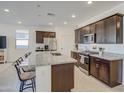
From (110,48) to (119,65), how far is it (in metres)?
0.96

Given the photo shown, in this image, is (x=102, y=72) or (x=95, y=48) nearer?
(x=102, y=72)

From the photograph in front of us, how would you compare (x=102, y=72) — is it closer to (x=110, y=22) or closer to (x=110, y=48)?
(x=110, y=48)

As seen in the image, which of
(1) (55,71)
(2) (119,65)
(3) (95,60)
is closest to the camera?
(1) (55,71)

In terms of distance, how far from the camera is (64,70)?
9.57 ft

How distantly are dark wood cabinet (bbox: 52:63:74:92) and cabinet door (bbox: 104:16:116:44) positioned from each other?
70.7 inches

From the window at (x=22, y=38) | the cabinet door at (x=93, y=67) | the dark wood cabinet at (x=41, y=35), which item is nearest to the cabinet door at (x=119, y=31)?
the cabinet door at (x=93, y=67)

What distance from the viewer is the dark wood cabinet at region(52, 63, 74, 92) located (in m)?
2.77

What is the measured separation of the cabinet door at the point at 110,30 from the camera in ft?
12.0

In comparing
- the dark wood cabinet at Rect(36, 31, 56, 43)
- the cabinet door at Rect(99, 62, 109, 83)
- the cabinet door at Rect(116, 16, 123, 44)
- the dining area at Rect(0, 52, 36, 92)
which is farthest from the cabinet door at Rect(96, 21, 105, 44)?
the dark wood cabinet at Rect(36, 31, 56, 43)

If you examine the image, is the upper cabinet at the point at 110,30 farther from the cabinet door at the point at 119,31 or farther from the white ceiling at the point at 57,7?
the white ceiling at the point at 57,7

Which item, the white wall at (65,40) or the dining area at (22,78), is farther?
the white wall at (65,40)

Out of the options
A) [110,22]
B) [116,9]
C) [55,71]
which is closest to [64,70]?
[55,71]

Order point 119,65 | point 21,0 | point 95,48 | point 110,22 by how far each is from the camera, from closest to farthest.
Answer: point 21,0 < point 119,65 < point 110,22 < point 95,48

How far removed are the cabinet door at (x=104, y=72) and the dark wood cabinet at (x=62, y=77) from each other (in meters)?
1.26
